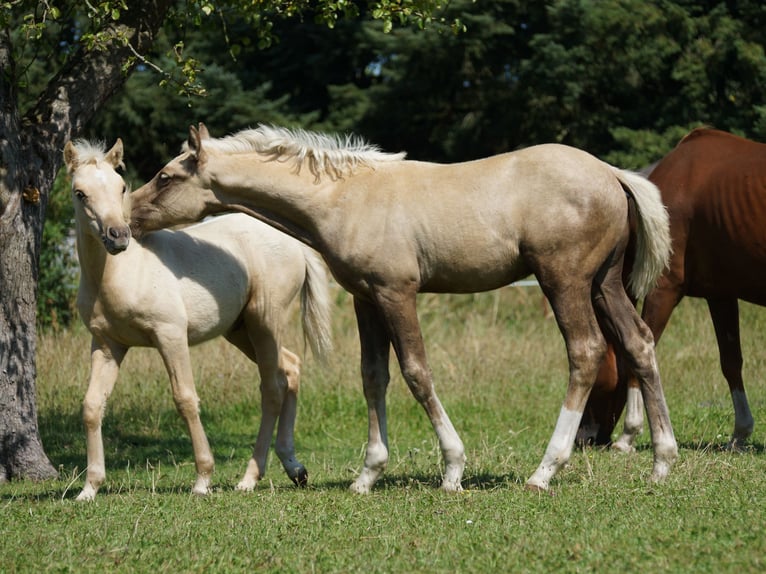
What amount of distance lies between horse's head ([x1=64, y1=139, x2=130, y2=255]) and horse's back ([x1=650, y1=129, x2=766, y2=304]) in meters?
4.17

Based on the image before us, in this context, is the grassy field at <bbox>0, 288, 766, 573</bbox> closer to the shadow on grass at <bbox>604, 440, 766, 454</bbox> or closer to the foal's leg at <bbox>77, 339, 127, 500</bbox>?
the shadow on grass at <bbox>604, 440, 766, 454</bbox>

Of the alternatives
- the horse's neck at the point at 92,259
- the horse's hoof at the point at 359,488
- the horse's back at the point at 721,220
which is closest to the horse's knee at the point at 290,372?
the horse's hoof at the point at 359,488

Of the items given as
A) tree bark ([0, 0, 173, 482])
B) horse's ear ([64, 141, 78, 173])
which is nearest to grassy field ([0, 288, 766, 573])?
tree bark ([0, 0, 173, 482])

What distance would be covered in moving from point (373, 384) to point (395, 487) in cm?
70

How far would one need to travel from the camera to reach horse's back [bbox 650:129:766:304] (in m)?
7.94

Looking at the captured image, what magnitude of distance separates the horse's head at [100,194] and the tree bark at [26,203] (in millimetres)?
1224

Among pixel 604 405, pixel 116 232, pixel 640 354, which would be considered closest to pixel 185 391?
pixel 116 232

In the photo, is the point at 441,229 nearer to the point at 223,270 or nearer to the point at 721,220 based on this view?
the point at 223,270

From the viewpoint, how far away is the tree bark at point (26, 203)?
7852 mm

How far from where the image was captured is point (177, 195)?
267 inches

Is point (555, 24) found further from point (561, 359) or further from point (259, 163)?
point (259, 163)

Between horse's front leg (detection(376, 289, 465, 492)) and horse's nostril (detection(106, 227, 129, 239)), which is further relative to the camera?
horse's front leg (detection(376, 289, 465, 492))

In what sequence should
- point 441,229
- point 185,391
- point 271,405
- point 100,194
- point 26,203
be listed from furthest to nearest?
point 26,203, point 271,405, point 185,391, point 100,194, point 441,229

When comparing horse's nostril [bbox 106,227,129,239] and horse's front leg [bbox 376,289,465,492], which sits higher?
horse's nostril [bbox 106,227,129,239]
